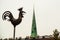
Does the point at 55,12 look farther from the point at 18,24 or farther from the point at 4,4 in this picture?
the point at 4,4

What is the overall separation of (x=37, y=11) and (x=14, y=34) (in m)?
0.36

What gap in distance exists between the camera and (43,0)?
1.79 metres

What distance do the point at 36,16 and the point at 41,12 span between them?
7 centimetres

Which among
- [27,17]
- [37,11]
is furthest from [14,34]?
[37,11]

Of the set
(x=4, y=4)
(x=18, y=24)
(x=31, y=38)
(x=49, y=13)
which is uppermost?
(x=4, y=4)

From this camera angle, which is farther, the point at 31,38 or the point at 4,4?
the point at 4,4

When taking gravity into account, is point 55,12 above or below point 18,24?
above

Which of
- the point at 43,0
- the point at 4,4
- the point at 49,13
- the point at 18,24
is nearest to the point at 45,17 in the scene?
the point at 49,13

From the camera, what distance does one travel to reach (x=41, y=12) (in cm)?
179

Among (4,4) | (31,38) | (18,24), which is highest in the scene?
(4,4)

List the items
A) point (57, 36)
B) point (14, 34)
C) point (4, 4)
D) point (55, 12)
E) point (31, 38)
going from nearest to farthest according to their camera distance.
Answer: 1. point (57, 36)
2. point (31, 38)
3. point (55, 12)
4. point (14, 34)
5. point (4, 4)

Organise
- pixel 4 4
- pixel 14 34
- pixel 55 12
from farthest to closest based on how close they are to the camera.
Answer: pixel 4 4 → pixel 14 34 → pixel 55 12

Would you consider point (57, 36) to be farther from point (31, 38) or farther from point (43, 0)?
point (43, 0)

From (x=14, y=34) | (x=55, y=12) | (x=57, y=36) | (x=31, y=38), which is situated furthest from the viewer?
(x=14, y=34)
